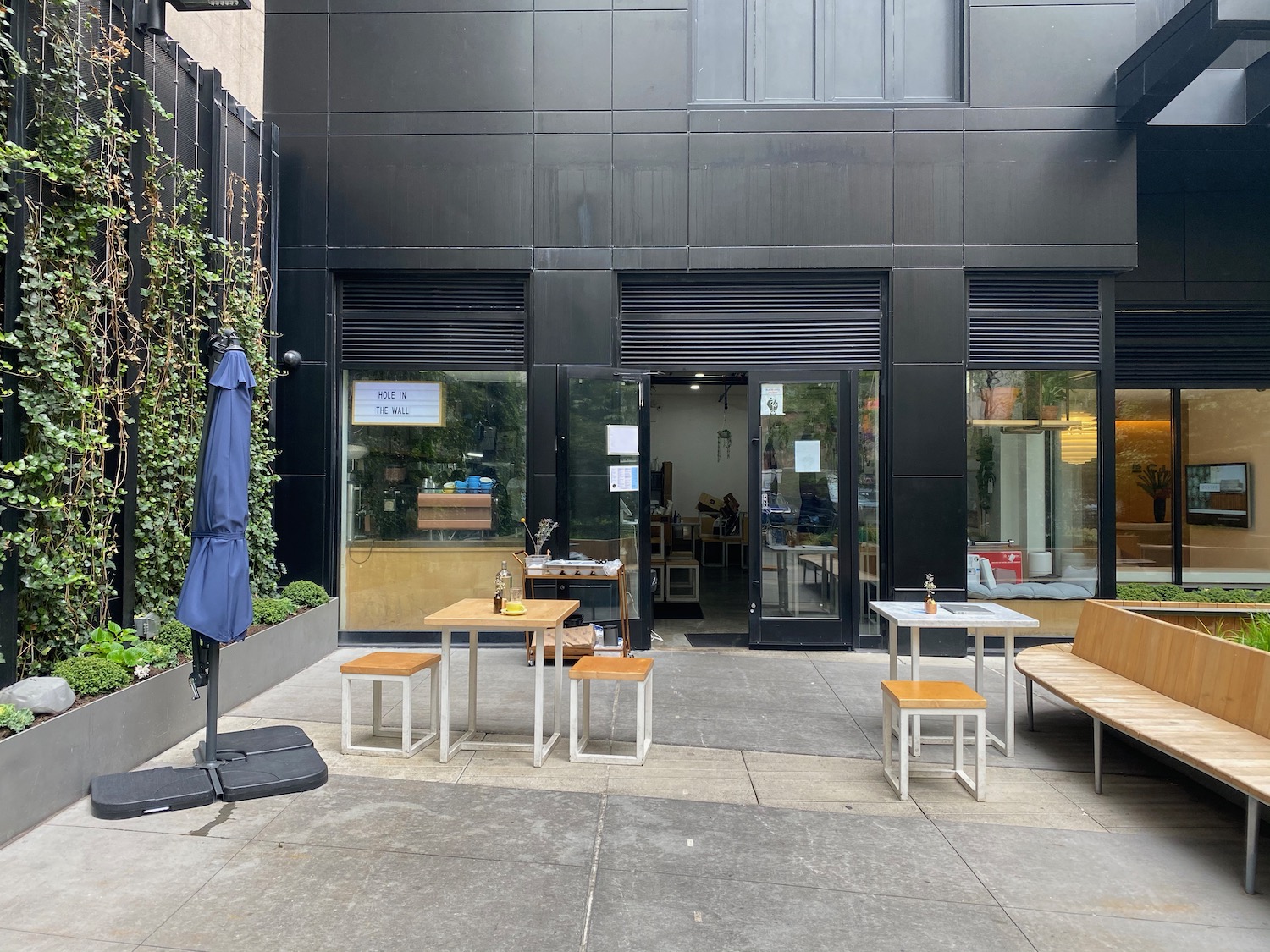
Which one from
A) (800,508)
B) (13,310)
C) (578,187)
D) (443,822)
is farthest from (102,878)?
(578,187)

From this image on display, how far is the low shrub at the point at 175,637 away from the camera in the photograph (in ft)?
17.4

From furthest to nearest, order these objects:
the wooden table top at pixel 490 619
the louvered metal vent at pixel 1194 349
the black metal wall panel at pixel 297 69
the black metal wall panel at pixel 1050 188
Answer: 1. the louvered metal vent at pixel 1194 349
2. the black metal wall panel at pixel 297 69
3. the black metal wall panel at pixel 1050 188
4. the wooden table top at pixel 490 619

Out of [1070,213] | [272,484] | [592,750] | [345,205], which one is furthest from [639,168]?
[592,750]

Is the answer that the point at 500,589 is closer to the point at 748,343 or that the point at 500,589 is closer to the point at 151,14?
the point at 748,343

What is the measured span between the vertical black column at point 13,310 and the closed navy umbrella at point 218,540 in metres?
0.93

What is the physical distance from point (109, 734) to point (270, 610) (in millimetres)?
2265

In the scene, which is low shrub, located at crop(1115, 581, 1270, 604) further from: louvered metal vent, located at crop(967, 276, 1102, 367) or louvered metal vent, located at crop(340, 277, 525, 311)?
louvered metal vent, located at crop(340, 277, 525, 311)

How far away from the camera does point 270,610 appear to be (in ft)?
21.6

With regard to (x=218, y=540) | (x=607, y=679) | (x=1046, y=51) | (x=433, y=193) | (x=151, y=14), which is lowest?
(x=607, y=679)

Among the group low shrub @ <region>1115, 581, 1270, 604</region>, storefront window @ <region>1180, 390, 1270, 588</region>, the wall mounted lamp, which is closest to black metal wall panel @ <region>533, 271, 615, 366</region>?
the wall mounted lamp

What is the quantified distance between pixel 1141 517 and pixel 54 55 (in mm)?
10536

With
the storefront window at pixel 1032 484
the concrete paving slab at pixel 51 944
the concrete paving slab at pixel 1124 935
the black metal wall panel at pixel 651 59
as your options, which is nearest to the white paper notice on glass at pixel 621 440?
the black metal wall panel at pixel 651 59

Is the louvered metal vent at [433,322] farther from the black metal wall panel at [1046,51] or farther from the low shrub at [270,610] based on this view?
the black metal wall panel at [1046,51]

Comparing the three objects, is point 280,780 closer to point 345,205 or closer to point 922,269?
point 345,205
